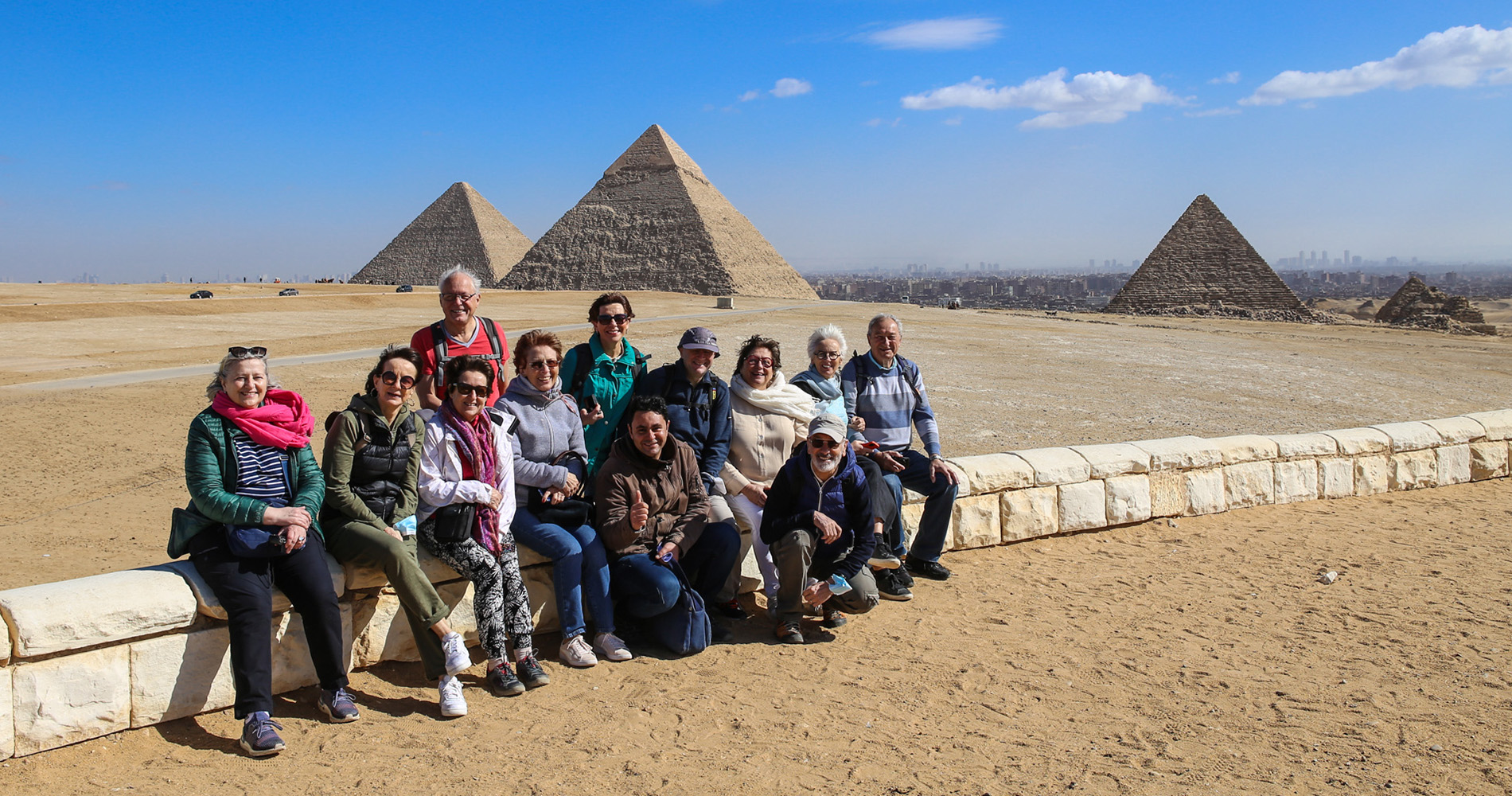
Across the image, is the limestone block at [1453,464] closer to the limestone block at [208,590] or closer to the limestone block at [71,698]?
the limestone block at [208,590]

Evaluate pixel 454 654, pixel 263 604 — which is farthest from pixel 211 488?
pixel 454 654

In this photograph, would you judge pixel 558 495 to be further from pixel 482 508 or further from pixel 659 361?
pixel 659 361

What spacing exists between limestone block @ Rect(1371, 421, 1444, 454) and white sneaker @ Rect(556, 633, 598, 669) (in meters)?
5.93

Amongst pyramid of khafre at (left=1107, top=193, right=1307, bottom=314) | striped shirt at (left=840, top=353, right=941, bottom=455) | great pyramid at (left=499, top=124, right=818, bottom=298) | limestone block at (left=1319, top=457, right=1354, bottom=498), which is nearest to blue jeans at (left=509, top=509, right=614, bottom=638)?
striped shirt at (left=840, top=353, right=941, bottom=455)

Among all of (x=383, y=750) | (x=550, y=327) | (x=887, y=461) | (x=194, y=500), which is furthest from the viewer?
(x=550, y=327)

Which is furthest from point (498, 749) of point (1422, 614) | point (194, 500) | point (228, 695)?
point (1422, 614)

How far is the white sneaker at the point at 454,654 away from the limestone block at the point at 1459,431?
6916mm

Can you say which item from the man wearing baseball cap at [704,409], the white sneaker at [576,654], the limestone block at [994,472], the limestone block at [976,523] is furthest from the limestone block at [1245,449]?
the white sneaker at [576,654]

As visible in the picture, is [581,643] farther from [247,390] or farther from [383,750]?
[247,390]

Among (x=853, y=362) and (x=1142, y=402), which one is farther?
(x=1142, y=402)

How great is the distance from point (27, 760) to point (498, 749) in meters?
1.31

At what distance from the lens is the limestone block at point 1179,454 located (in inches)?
217

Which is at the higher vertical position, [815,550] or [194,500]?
[194,500]

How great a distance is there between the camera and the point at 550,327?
2061 cm
